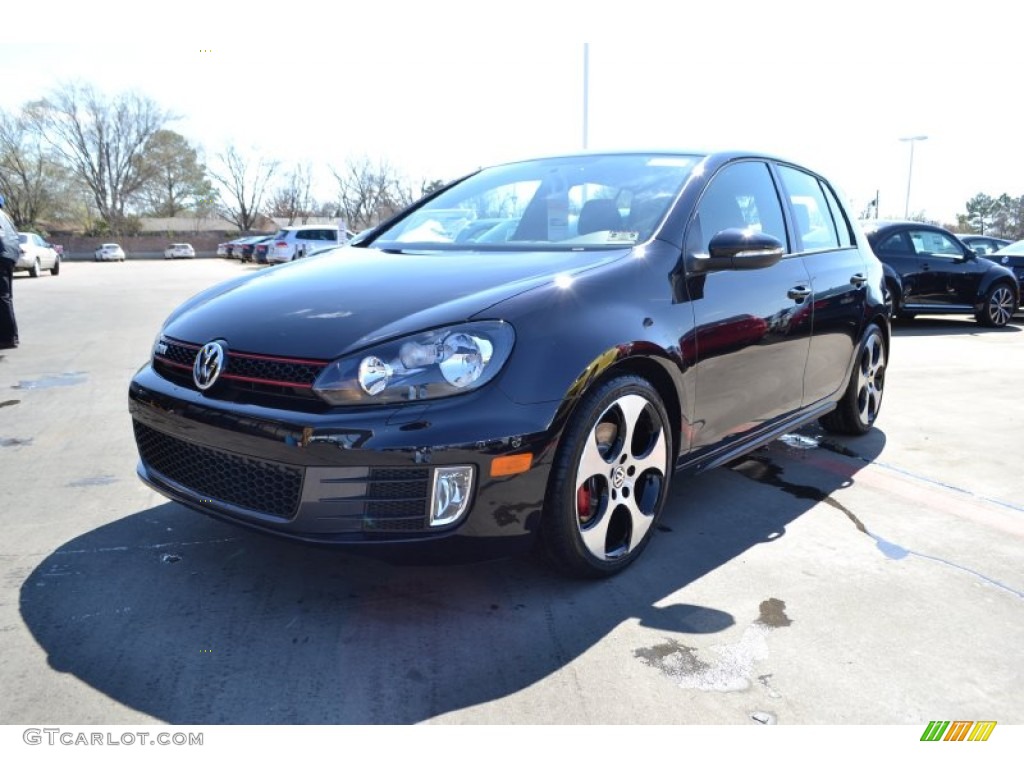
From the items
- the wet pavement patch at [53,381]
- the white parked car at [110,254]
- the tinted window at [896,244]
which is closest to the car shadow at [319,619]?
the wet pavement patch at [53,381]

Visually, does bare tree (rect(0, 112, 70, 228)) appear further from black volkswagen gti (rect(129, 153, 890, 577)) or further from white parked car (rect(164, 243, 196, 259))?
black volkswagen gti (rect(129, 153, 890, 577))

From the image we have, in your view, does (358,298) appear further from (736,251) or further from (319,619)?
(736,251)

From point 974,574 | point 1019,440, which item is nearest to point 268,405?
point 974,574

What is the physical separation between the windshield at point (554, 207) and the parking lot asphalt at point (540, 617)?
1.30 m

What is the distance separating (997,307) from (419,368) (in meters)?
11.8

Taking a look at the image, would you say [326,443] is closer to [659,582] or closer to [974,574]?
[659,582]

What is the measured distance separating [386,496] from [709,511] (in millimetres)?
1817

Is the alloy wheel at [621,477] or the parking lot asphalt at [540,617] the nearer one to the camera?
the parking lot asphalt at [540,617]

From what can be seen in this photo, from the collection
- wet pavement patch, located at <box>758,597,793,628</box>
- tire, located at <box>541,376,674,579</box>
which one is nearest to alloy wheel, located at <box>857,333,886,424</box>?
tire, located at <box>541,376,674,579</box>

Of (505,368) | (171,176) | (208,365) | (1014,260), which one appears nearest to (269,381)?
(208,365)

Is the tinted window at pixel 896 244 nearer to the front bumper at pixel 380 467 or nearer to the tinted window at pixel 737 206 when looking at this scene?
the tinted window at pixel 737 206

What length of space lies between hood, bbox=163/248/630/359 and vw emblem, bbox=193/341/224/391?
0.05m

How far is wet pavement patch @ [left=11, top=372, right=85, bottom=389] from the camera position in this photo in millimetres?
6168

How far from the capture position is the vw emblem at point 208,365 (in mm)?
2564
